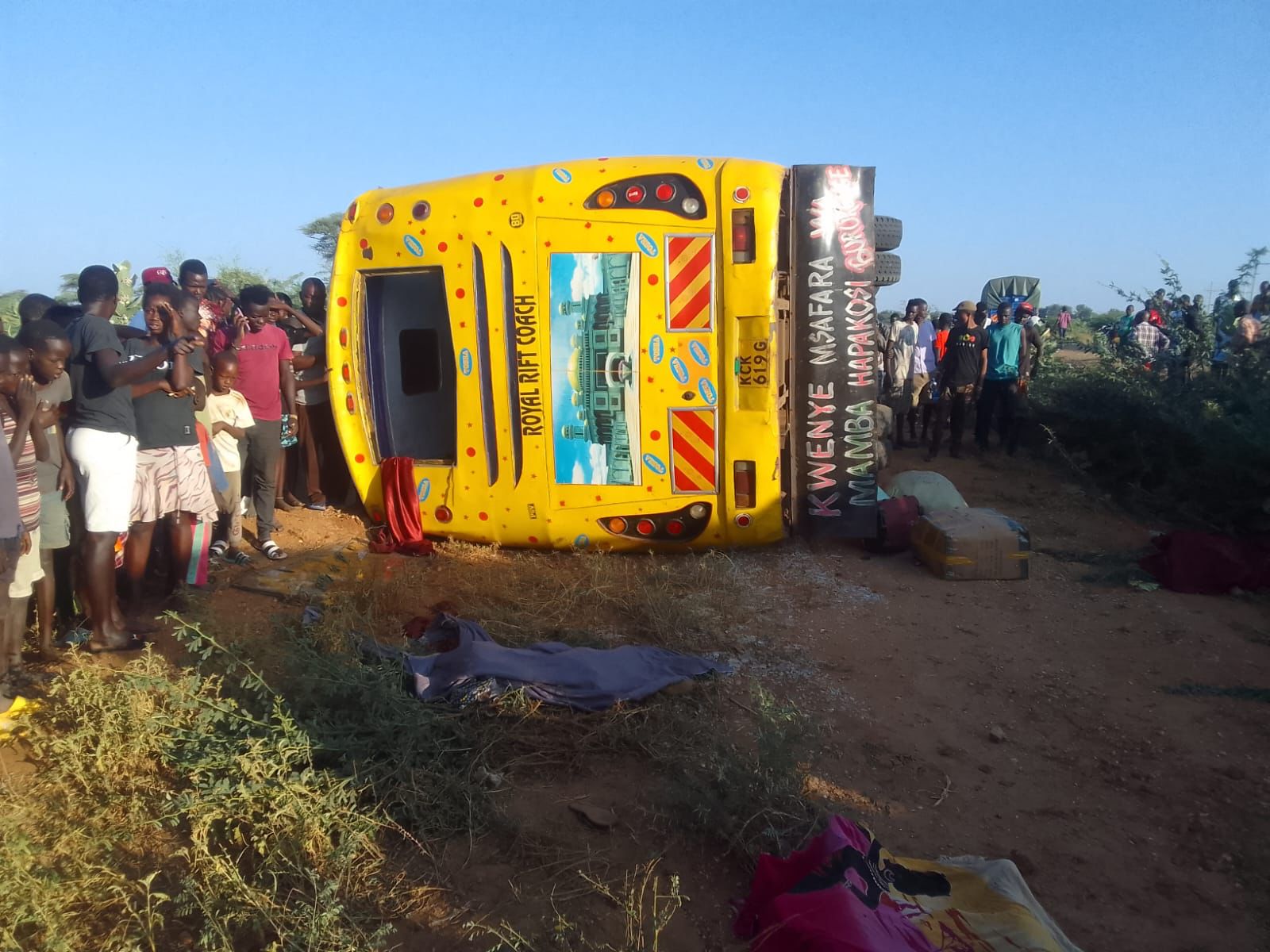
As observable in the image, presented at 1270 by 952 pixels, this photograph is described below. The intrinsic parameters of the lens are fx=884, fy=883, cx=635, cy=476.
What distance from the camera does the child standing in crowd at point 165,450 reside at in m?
4.94

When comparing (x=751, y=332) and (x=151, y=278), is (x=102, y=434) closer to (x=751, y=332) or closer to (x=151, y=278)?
(x=151, y=278)

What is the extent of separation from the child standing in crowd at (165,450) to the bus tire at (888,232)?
4.42 metres

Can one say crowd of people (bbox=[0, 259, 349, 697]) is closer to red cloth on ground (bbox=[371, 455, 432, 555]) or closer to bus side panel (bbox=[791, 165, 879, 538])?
red cloth on ground (bbox=[371, 455, 432, 555])

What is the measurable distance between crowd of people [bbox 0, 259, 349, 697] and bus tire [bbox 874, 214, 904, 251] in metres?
4.39

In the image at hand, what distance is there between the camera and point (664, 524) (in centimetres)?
596

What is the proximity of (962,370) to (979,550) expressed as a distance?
15.2 ft

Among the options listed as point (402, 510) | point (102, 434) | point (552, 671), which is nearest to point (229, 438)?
point (402, 510)

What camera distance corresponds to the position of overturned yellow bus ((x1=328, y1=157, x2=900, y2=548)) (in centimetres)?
566

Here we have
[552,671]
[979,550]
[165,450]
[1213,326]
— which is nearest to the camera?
[552,671]

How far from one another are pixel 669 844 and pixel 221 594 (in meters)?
3.71

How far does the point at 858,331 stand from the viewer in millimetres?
5812

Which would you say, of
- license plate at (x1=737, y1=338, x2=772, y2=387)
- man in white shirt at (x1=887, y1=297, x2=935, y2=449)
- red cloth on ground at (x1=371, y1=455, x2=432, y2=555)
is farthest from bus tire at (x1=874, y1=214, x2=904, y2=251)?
man in white shirt at (x1=887, y1=297, x2=935, y2=449)

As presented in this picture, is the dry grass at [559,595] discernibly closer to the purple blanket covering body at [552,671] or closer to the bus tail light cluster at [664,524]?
the bus tail light cluster at [664,524]

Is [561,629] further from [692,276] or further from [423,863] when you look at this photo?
[692,276]
